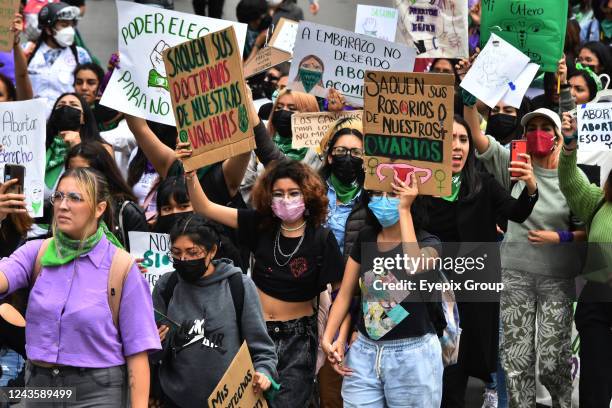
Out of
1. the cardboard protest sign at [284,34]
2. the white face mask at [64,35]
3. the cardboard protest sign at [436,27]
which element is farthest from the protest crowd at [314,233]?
the white face mask at [64,35]

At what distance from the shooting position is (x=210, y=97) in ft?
24.2

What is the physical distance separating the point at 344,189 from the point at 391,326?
1.51 metres

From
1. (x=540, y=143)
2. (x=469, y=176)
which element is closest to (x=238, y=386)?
(x=469, y=176)

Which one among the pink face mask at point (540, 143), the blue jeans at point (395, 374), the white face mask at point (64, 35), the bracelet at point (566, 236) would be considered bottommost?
the blue jeans at point (395, 374)

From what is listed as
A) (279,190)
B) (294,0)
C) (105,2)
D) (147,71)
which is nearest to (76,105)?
(147,71)

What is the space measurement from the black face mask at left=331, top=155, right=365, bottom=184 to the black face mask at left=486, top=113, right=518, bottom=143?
5.87 feet

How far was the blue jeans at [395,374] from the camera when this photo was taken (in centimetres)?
673

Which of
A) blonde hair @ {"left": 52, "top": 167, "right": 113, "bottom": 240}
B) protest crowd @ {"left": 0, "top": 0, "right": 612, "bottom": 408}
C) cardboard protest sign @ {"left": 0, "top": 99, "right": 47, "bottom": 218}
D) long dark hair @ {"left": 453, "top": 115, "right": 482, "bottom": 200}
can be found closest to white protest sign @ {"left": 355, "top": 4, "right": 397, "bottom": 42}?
protest crowd @ {"left": 0, "top": 0, "right": 612, "bottom": 408}

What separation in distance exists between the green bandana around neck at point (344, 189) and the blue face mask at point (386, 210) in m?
1.15

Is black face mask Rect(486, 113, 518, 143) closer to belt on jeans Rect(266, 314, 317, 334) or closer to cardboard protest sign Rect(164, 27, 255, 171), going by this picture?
cardboard protest sign Rect(164, 27, 255, 171)

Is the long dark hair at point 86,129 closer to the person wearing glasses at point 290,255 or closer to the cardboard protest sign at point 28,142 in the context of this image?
the cardboard protest sign at point 28,142

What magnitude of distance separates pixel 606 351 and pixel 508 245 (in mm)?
1162

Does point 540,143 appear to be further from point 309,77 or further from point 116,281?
point 116,281

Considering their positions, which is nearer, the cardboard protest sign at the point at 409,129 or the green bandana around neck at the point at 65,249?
the green bandana around neck at the point at 65,249
